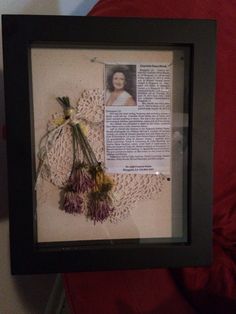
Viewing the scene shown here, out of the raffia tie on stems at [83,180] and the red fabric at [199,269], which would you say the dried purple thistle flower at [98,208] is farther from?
the red fabric at [199,269]

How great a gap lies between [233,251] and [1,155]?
44cm

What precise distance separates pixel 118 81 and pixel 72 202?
18 centimetres

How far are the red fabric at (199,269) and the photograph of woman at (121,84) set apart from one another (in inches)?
4.9

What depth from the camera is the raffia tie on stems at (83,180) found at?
0.44 meters

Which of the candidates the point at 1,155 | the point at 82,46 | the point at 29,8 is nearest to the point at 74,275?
the point at 1,155

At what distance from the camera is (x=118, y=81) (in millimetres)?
444

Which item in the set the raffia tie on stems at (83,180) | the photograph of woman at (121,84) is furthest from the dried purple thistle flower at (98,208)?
the photograph of woman at (121,84)

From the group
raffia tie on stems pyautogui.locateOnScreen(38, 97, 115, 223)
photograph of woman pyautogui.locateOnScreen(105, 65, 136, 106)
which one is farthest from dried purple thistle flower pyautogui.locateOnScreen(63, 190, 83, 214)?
photograph of woman pyautogui.locateOnScreen(105, 65, 136, 106)

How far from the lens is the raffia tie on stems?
0.44m

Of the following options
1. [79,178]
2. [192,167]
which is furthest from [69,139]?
[192,167]

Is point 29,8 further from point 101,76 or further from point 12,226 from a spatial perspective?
point 12,226

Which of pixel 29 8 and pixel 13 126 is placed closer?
pixel 13 126

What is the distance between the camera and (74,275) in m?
0.53

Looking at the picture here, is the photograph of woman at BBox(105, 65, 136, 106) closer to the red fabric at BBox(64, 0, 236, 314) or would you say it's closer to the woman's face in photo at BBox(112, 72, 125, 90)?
the woman's face in photo at BBox(112, 72, 125, 90)
